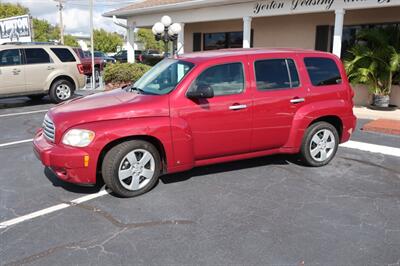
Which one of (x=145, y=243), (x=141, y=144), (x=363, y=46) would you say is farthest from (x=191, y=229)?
(x=363, y=46)

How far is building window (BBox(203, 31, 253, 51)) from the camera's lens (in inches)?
707

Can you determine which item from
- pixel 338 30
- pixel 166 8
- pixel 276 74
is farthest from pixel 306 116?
pixel 166 8

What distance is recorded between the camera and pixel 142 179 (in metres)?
4.73

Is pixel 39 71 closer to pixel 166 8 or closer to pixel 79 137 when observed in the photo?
pixel 166 8

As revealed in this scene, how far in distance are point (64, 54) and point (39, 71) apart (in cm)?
102

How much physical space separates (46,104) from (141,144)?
8.66 m

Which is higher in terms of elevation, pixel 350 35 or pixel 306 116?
pixel 350 35

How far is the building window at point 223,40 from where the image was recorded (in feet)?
58.9

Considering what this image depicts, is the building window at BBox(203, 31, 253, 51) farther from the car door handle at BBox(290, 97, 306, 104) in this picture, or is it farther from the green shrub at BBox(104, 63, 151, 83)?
the car door handle at BBox(290, 97, 306, 104)

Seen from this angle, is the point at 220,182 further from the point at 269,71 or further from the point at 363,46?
the point at 363,46

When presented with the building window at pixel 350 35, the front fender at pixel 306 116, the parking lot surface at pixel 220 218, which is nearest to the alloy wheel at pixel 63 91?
the parking lot surface at pixel 220 218

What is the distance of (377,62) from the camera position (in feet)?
36.1

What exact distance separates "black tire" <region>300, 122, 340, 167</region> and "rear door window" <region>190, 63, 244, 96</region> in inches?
52.1

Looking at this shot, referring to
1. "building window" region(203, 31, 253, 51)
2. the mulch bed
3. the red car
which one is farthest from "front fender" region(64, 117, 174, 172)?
"building window" region(203, 31, 253, 51)
